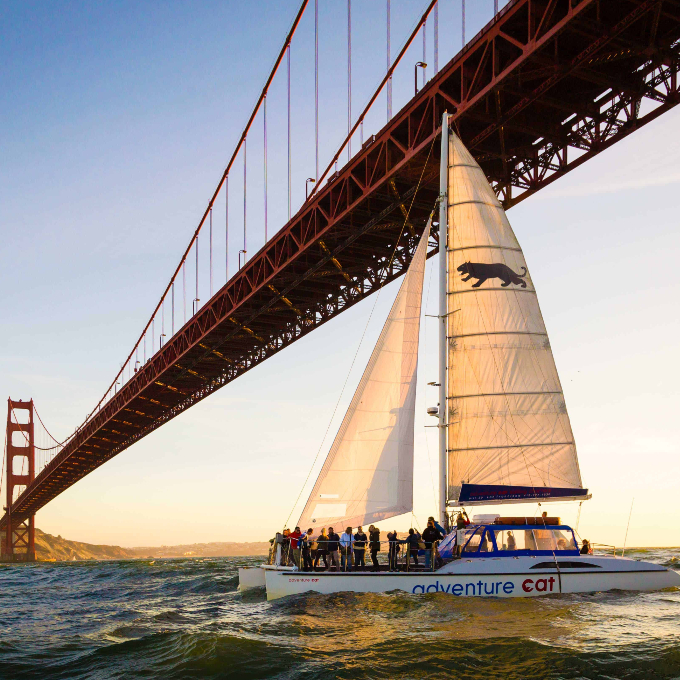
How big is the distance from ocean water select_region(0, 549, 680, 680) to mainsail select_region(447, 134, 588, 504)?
2.17m

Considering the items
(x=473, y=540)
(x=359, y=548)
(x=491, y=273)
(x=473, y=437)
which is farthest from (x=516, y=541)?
(x=491, y=273)

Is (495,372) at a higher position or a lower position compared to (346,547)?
higher

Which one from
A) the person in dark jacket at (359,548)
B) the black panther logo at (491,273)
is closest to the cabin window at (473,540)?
the person in dark jacket at (359,548)

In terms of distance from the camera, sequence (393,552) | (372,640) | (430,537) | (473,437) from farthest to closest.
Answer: (473,437) → (393,552) → (430,537) → (372,640)

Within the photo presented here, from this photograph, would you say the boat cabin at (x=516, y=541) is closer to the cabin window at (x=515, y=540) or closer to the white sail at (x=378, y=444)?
the cabin window at (x=515, y=540)

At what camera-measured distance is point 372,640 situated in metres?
9.78

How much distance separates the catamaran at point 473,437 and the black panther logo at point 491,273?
0.02 metres

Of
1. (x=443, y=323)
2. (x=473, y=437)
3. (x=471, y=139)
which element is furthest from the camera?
(x=471, y=139)

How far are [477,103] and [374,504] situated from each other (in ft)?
28.4

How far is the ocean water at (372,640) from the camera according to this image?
852 cm

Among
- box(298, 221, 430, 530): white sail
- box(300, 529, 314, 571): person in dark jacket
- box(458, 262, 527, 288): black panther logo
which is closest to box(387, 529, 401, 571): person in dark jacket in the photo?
box(298, 221, 430, 530): white sail

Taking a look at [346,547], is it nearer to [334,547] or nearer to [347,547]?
[347,547]

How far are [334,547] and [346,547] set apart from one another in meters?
0.25

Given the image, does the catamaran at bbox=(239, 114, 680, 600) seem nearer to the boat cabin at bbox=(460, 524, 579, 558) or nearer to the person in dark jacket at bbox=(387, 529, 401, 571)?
the boat cabin at bbox=(460, 524, 579, 558)
